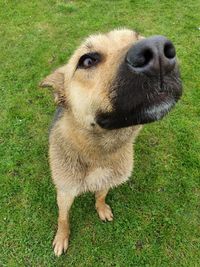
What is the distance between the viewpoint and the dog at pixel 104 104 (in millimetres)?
2596

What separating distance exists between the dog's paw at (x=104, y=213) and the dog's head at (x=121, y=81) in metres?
1.85

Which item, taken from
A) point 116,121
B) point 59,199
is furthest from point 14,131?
point 116,121

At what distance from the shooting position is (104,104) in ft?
9.83

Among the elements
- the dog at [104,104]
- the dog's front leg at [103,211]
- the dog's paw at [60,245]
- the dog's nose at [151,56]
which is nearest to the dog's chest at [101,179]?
the dog at [104,104]

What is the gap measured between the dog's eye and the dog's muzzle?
1.63ft

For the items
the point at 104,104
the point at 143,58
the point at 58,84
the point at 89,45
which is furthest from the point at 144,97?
the point at 58,84

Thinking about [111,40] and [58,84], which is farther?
[58,84]

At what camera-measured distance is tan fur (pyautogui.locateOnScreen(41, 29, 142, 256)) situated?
313 cm

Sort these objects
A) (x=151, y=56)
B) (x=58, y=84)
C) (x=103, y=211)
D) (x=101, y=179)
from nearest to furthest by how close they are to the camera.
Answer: (x=151, y=56), (x=58, y=84), (x=101, y=179), (x=103, y=211)

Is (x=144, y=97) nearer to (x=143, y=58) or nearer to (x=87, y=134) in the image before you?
(x=143, y=58)

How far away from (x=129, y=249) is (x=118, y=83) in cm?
288

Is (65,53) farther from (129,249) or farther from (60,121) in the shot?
(129,249)

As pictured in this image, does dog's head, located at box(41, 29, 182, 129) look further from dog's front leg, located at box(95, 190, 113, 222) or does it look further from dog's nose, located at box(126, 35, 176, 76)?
dog's front leg, located at box(95, 190, 113, 222)

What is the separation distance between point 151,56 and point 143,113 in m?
0.49
